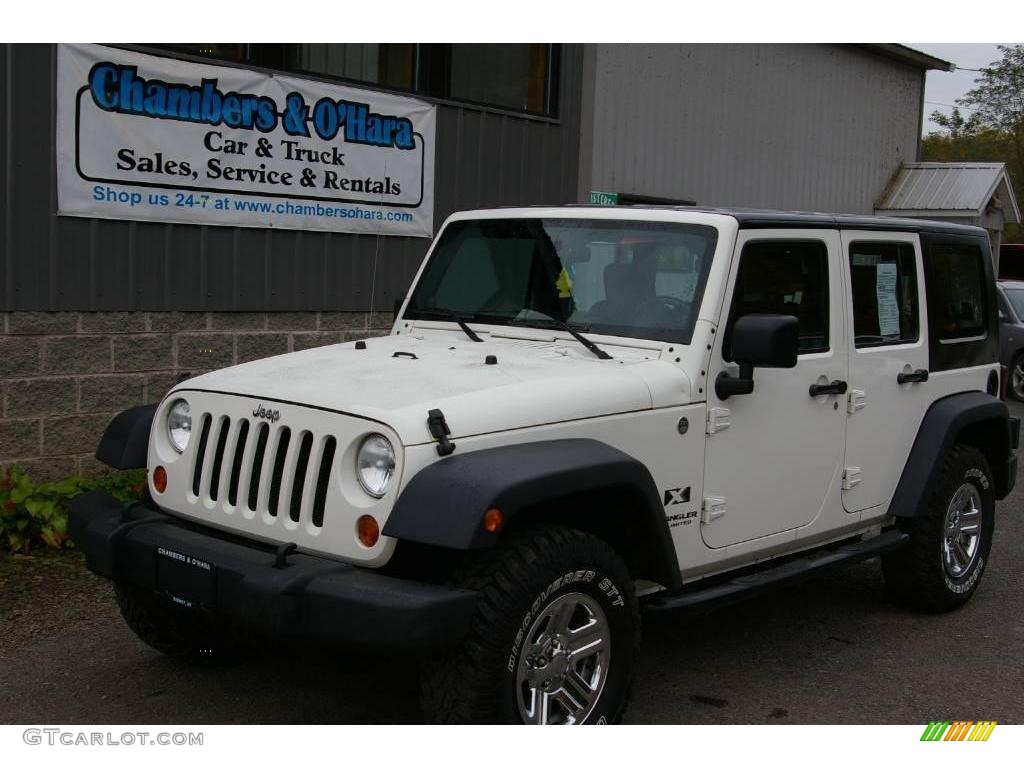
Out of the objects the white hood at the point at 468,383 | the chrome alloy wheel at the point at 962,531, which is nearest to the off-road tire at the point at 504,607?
the white hood at the point at 468,383

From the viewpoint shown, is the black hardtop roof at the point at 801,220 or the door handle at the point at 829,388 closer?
the black hardtop roof at the point at 801,220

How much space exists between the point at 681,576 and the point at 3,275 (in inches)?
188

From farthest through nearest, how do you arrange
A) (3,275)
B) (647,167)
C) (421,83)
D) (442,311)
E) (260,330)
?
(647,167)
(421,83)
(260,330)
(3,275)
(442,311)

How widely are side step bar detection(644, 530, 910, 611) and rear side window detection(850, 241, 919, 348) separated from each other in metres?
0.92

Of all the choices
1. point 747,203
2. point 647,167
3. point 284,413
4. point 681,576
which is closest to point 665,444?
point 681,576

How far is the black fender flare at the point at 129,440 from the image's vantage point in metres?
4.49

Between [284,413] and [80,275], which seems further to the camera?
[80,275]

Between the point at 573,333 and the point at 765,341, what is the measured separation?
0.78 meters

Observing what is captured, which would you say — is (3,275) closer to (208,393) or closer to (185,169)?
(185,169)

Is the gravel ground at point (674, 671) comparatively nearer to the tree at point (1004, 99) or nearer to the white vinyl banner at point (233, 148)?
the white vinyl banner at point (233, 148)

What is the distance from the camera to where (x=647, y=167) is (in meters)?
13.0

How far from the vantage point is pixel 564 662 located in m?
3.88

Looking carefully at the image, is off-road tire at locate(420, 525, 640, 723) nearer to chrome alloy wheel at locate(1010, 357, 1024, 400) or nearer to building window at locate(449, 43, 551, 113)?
building window at locate(449, 43, 551, 113)

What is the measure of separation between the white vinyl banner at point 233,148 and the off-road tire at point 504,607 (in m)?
4.86
